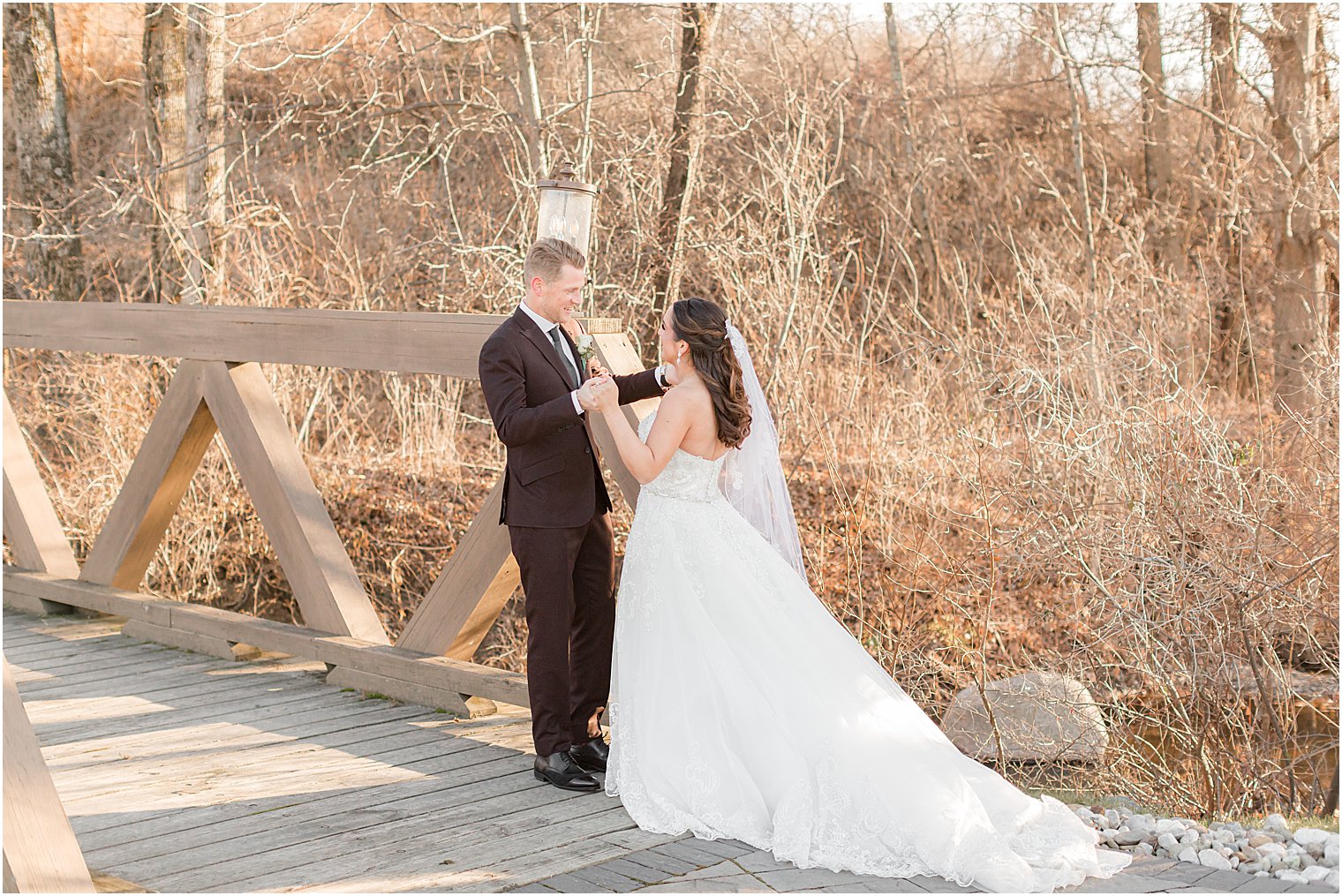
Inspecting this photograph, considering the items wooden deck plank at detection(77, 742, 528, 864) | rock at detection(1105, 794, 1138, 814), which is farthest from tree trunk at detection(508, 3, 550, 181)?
rock at detection(1105, 794, 1138, 814)

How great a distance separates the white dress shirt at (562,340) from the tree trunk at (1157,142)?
8466mm

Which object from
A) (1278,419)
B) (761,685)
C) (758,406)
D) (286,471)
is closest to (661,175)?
(1278,419)

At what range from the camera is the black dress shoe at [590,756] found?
163 inches

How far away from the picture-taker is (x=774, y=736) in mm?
3666

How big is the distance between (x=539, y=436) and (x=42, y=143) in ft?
30.0

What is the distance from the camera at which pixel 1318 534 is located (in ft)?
20.5

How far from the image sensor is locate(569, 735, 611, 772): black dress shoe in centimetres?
414

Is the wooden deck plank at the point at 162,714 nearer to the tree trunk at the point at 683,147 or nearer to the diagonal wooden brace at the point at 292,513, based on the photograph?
the diagonal wooden brace at the point at 292,513

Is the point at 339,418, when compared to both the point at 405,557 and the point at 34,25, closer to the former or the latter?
the point at 405,557

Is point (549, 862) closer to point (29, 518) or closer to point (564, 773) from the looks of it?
point (564, 773)

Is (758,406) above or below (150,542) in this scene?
above

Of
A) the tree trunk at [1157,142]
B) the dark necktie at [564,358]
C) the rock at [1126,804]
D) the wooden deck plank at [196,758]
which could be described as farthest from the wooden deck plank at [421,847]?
the tree trunk at [1157,142]

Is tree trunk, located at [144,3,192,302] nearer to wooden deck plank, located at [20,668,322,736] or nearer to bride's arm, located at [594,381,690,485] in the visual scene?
wooden deck plank, located at [20,668,322,736]

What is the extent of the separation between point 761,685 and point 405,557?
6026 millimetres
